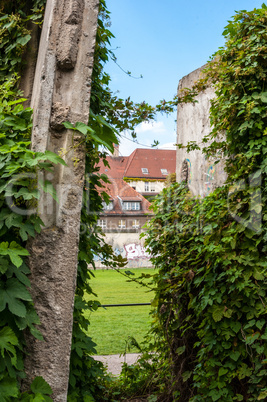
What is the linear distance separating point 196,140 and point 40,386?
3.06 meters

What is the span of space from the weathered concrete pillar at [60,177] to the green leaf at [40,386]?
70 mm

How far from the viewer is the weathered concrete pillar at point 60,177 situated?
2.30 metres

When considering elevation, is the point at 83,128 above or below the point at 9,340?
above

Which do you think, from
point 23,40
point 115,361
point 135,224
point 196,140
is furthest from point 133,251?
point 23,40

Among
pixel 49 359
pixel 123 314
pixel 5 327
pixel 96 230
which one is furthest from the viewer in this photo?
pixel 123 314

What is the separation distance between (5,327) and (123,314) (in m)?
8.68

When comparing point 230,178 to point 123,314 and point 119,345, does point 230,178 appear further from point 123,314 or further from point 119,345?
point 123,314

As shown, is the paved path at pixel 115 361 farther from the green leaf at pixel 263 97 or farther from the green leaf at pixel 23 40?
the green leaf at pixel 23 40

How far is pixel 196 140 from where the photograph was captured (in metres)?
4.37

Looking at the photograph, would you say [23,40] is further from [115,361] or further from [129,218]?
[129,218]

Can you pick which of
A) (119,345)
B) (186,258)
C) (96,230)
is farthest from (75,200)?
(119,345)

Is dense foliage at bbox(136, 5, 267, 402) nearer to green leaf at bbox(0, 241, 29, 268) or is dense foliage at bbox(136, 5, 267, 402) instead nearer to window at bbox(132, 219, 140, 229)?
green leaf at bbox(0, 241, 29, 268)

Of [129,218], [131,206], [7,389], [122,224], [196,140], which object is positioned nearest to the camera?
[7,389]

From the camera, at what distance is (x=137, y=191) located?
91.7 ft
